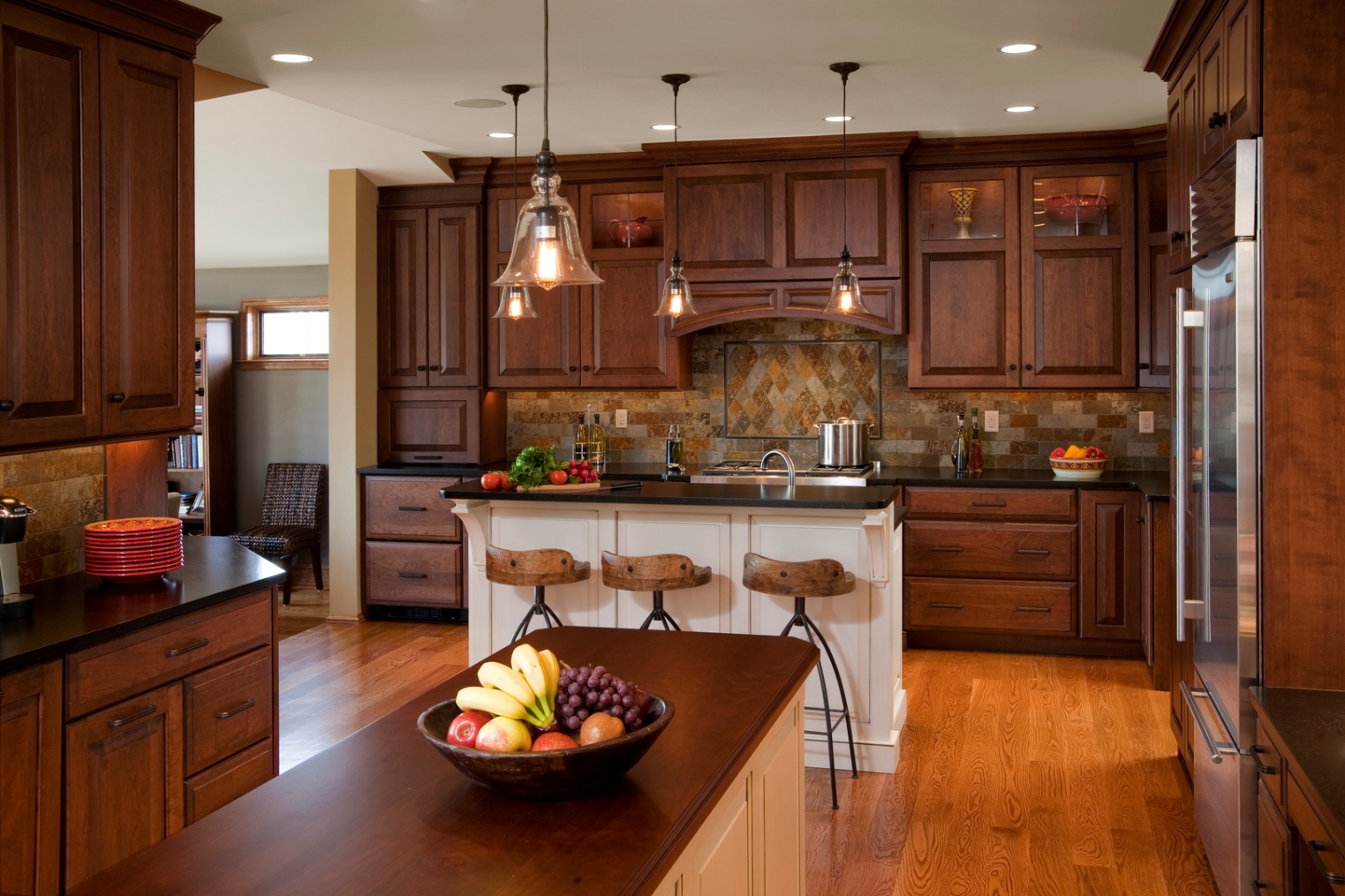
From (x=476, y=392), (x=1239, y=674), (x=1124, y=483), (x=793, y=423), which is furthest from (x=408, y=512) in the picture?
(x=1239, y=674)

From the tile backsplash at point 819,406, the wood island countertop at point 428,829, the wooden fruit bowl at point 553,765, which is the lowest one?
the wood island countertop at point 428,829

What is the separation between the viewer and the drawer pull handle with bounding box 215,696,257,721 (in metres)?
3.17

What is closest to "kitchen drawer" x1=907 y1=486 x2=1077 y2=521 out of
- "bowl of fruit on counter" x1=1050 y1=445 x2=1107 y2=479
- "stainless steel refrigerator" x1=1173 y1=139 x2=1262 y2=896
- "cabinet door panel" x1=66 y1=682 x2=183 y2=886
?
"bowl of fruit on counter" x1=1050 y1=445 x2=1107 y2=479

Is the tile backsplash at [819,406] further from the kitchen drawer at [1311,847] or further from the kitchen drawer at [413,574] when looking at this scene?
the kitchen drawer at [1311,847]

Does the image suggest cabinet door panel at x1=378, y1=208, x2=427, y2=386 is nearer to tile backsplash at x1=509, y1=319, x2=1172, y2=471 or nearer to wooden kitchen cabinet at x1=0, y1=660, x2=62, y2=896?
tile backsplash at x1=509, y1=319, x2=1172, y2=471

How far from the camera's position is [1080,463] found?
5781 mm

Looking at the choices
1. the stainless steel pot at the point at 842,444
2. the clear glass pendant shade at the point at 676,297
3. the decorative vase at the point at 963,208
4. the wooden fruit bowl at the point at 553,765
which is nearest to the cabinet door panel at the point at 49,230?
the wooden fruit bowl at the point at 553,765

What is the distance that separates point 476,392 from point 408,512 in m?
0.78

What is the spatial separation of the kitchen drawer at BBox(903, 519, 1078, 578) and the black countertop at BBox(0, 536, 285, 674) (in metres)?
3.37

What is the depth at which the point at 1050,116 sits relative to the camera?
542 centimetres

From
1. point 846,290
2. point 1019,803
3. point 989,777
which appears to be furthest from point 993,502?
point 1019,803

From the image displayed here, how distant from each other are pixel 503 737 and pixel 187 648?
1.73 metres

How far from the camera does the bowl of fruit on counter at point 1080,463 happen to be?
5.77m

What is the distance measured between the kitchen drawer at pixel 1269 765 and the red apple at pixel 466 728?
155 cm
